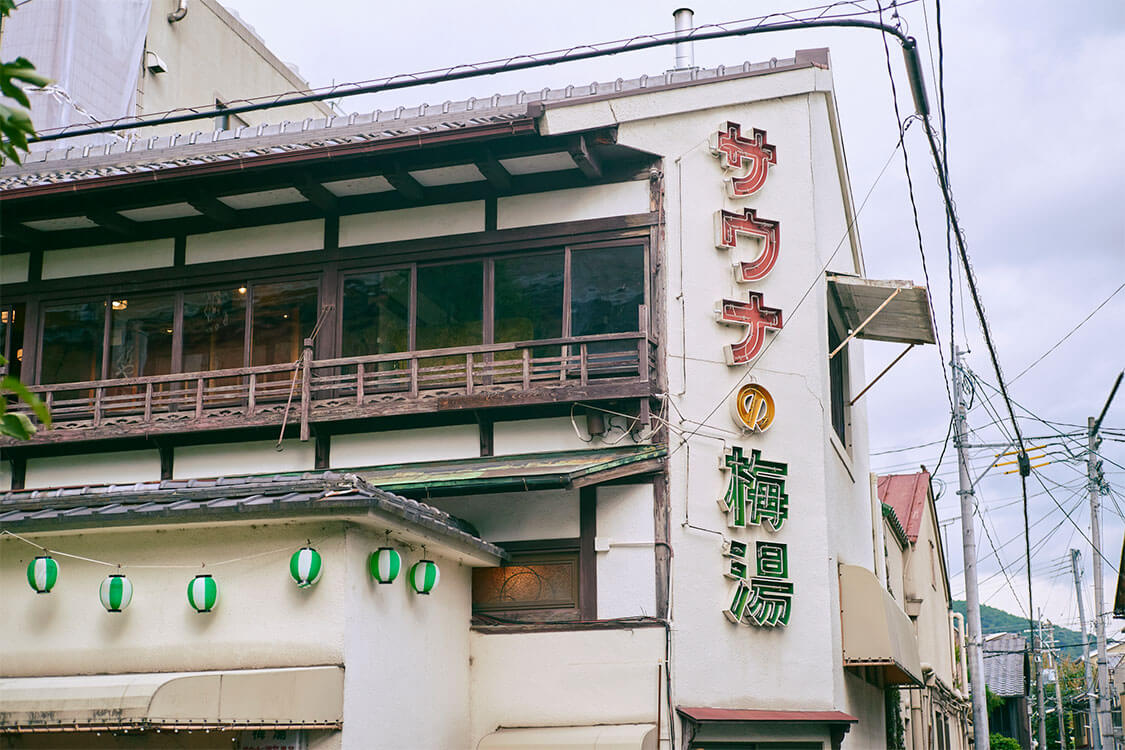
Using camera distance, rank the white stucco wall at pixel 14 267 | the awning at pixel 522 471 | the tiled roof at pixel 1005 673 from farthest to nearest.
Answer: the tiled roof at pixel 1005 673 → the white stucco wall at pixel 14 267 → the awning at pixel 522 471

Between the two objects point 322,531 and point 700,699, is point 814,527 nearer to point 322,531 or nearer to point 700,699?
point 700,699

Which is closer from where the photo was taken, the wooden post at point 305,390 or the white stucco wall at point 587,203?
the wooden post at point 305,390

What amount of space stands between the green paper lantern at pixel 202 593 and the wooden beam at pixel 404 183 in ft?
22.6

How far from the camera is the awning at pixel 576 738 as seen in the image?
580 inches

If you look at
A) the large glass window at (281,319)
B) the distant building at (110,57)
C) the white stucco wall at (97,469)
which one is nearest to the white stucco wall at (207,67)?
the distant building at (110,57)

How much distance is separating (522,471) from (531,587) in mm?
1759

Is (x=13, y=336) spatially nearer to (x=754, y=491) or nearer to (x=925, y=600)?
(x=754, y=491)

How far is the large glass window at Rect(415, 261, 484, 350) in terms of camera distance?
57.4 feet

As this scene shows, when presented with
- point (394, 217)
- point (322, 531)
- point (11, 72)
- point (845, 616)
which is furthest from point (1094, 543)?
point (11, 72)

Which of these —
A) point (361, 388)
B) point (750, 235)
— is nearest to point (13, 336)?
point (361, 388)

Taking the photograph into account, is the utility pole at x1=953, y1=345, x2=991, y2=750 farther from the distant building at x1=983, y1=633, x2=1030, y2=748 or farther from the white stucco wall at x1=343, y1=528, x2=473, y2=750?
the distant building at x1=983, y1=633, x2=1030, y2=748

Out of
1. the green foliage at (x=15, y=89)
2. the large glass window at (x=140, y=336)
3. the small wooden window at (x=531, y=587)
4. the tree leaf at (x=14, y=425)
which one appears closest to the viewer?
the green foliage at (x=15, y=89)

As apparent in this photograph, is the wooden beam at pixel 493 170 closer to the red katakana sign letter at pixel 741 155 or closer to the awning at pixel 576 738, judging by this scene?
the red katakana sign letter at pixel 741 155

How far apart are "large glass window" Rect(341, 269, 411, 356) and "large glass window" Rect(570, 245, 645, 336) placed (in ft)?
8.38
